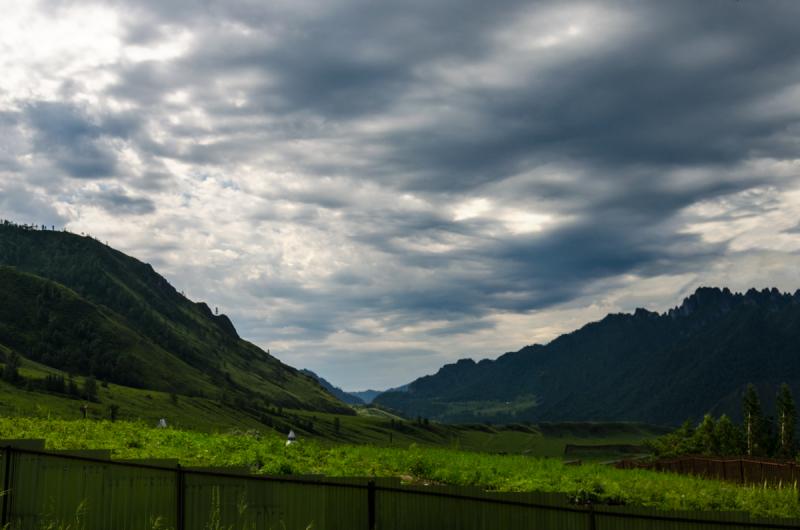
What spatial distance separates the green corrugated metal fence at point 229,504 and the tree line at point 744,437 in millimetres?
125602

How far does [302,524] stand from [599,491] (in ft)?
30.2

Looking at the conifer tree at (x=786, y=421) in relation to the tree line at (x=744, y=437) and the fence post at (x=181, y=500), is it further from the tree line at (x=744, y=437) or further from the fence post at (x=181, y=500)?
the fence post at (x=181, y=500)

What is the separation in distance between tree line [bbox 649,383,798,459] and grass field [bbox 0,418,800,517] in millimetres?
115541

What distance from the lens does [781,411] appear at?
155m

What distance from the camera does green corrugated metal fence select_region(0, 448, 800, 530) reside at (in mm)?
16109

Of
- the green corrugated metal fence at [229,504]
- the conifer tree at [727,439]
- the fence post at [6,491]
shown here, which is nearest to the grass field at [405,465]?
the green corrugated metal fence at [229,504]

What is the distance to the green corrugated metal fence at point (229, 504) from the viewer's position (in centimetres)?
1611

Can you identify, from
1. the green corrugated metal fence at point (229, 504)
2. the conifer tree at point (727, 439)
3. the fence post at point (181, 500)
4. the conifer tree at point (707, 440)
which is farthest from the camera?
the conifer tree at point (707, 440)

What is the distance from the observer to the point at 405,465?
23797 mm

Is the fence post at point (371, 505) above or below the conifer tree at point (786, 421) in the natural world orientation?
above

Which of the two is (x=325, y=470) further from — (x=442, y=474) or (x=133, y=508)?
(x=133, y=508)

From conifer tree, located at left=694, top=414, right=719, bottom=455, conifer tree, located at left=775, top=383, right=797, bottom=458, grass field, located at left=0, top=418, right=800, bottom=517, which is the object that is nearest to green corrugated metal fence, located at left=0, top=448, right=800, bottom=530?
grass field, located at left=0, top=418, right=800, bottom=517

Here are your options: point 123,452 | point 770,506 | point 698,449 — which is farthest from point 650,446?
point 123,452

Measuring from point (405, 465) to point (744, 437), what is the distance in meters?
146
